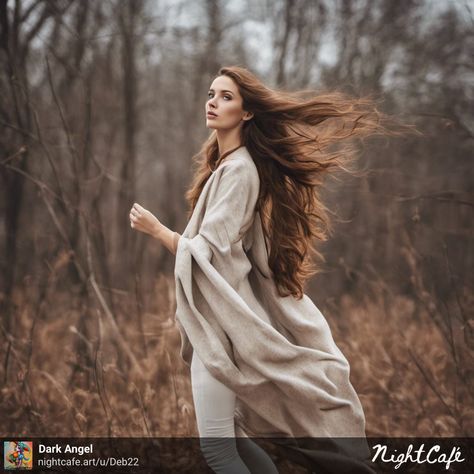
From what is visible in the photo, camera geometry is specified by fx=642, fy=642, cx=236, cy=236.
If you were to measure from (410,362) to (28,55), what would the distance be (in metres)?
4.15

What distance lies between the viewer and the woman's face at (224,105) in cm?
268

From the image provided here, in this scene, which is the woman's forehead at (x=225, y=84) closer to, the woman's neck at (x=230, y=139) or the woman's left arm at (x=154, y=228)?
the woman's neck at (x=230, y=139)

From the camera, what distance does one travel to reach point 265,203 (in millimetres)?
2703

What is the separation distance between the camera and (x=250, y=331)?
→ 8.09ft

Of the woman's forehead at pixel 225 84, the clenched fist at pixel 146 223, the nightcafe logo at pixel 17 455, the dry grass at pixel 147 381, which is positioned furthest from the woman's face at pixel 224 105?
the nightcafe logo at pixel 17 455

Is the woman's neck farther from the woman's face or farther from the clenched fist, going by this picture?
the clenched fist

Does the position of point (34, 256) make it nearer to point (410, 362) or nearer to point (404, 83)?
point (410, 362)

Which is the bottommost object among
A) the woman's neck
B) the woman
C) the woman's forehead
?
the woman

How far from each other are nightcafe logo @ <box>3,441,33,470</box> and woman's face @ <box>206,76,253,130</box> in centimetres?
221

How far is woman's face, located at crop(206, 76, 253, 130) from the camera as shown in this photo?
2.68m

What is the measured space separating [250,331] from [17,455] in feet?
6.32

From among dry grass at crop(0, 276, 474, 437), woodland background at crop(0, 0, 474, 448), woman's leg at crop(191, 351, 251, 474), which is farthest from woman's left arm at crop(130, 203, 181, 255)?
woodland background at crop(0, 0, 474, 448)

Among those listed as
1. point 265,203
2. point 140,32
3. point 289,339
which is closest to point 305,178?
point 265,203

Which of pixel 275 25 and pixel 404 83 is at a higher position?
pixel 275 25
